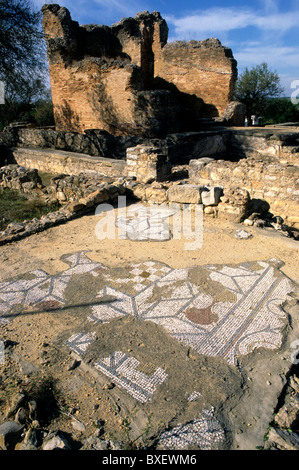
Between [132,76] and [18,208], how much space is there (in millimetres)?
8541

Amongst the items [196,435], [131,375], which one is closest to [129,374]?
[131,375]

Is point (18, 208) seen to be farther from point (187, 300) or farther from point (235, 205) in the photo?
point (187, 300)

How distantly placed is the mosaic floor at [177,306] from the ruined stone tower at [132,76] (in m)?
10.2

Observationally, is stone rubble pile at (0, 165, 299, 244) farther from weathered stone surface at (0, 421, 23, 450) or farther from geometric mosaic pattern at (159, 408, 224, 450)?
geometric mosaic pattern at (159, 408, 224, 450)

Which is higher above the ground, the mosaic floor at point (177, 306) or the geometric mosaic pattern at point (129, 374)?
the mosaic floor at point (177, 306)

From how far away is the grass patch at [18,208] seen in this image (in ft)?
24.3

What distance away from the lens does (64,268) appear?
4344mm

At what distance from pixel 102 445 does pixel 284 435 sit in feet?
3.96

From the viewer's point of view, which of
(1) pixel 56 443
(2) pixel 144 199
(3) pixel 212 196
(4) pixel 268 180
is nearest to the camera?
(1) pixel 56 443

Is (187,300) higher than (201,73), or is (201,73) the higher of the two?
(201,73)

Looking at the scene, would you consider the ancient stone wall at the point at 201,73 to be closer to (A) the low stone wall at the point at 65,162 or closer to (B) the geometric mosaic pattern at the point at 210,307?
(A) the low stone wall at the point at 65,162

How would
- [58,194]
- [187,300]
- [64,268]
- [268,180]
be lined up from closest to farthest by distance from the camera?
1. [187,300]
2. [64,268]
3. [268,180]
4. [58,194]

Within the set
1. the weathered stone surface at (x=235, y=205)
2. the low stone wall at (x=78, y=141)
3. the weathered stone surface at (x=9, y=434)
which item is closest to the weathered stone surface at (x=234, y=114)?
the low stone wall at (x=78, y=141)
